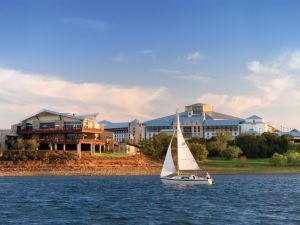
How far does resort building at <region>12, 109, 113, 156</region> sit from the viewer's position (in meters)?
164

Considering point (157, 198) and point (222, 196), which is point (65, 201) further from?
point (222, 196)

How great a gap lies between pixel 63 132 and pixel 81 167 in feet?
88.5

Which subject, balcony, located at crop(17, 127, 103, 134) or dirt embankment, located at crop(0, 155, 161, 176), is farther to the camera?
balcony, located at crop(17, 127, 103, 134)

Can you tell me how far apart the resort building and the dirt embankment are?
1185cm

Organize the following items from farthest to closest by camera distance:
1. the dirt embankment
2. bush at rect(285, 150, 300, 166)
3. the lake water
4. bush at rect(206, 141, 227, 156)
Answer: bush at rect(206, 141, 227, 156) → bush at rect(285, 150, 300, 166) → the dirt embankment → the lake water

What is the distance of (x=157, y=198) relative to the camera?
7050 centimetres

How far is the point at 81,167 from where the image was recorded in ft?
472

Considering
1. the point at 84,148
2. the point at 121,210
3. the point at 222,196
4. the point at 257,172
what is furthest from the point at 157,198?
the point at 84,148

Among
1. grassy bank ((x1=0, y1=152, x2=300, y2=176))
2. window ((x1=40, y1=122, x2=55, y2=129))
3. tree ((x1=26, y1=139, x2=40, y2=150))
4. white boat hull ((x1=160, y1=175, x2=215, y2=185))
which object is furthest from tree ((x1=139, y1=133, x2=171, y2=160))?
white boat hull ((x1=160, y1=175, x2=215, y2=185))

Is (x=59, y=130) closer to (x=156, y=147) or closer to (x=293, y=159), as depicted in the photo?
(x=156, y=147)

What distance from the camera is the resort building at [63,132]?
164 metres

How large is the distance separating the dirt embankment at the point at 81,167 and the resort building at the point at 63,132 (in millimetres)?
11852

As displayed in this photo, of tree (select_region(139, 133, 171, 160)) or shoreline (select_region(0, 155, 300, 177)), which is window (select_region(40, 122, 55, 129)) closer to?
shoreline (select_region(0, 155, 300, 177))

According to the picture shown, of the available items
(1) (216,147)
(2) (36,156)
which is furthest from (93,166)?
(1) (216,147)
